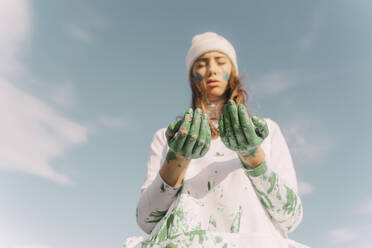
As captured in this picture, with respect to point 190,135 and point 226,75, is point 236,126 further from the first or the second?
point 226,75

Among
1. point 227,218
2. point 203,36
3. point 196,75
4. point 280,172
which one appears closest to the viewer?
point 227,218

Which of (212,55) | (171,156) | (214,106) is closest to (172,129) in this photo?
(171,156)

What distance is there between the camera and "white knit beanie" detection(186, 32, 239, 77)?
294 centimetres

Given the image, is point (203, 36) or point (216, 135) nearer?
point (216, 135)

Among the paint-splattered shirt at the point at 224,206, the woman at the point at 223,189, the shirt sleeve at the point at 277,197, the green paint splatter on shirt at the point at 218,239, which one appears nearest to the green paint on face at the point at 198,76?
the woman at the point at 223,189

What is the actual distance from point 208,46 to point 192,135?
4.91 feet

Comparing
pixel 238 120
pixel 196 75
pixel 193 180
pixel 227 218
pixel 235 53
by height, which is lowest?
pixel 227 218

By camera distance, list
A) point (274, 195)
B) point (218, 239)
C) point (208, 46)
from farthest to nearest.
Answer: point (208, 46)
point (274, 195)
point (218, 239)

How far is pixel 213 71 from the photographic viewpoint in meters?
2.67

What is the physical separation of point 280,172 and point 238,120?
0.70 meters

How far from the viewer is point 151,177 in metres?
2.41

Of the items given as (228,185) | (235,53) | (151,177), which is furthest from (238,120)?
(235,53)

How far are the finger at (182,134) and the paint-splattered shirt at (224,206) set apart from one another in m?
0.32

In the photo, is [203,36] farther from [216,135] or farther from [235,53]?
[216,135]
